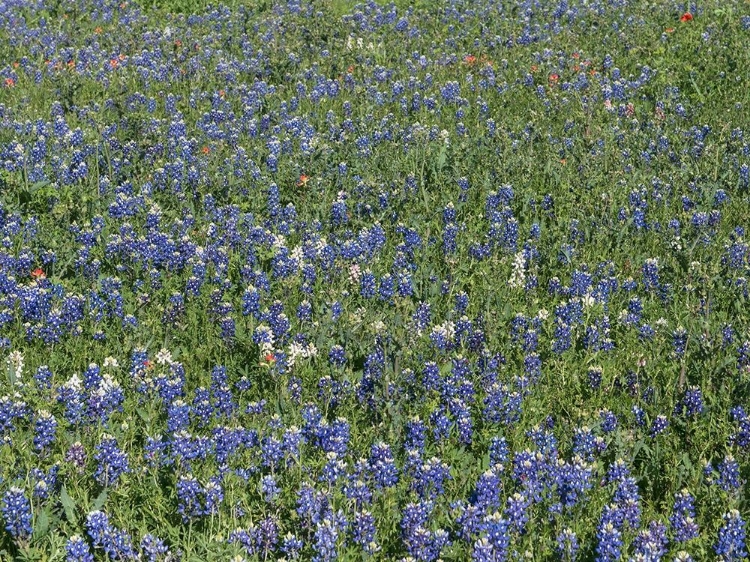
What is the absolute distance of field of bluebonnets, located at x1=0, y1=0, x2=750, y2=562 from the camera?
480 cm

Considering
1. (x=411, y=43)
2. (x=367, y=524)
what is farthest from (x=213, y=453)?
(x=411, y=43)

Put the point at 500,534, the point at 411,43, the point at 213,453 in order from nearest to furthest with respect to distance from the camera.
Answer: the point at 500,534 < the point at 213,453 < the point at 411,43

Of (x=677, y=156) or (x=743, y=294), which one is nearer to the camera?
(x=743, y=294)

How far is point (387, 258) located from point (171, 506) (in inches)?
129

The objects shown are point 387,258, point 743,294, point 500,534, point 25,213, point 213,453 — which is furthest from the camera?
point 25,213

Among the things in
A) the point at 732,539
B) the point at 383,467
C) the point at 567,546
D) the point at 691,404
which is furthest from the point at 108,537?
the point at 691,404

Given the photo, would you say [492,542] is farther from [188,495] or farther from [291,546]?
[188,495]

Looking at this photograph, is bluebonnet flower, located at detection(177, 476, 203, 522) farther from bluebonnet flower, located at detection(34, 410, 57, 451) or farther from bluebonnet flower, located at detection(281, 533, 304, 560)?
bluebonnet flower, located at detection(34, 410, 57, 451)

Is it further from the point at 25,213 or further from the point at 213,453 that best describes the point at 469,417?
the point at 25,213

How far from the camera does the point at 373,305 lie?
277 inches

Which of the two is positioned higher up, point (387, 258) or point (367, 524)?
point (367, 524)

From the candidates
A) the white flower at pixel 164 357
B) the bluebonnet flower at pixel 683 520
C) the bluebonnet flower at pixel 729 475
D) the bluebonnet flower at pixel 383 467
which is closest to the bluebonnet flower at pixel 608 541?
the bluebonnet flower at pixel 683 520

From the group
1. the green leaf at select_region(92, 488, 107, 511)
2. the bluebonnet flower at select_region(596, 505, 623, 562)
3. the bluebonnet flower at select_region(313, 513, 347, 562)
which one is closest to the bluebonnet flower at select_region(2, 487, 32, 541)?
the green leaf at select_region(92, 488, 107, 511)

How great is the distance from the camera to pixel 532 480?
4875mm
